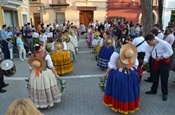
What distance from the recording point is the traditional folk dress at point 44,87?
4.18 meters

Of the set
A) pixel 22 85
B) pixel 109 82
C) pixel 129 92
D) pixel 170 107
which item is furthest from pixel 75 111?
pixel 22 85

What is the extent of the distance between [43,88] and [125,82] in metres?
1.76

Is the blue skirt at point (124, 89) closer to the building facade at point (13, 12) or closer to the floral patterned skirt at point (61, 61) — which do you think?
the floral patterned skirt at point (61, 61)

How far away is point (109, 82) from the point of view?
3980 millimetres

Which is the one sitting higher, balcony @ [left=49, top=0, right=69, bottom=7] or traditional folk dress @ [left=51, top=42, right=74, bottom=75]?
balcony @ [left=49, top=0, right=69, bottom=7]

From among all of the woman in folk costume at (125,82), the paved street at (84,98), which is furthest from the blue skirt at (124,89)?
the paved street at (84,98)

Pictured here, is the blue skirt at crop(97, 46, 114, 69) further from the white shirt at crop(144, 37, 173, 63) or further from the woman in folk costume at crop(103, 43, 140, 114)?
the woman in folk costume at crop(103, 43, 140, 114)

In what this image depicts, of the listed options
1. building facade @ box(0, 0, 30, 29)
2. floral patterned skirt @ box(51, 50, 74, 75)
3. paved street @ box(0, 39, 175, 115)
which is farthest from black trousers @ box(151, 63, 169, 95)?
building facade @ box(0, 0, 30, 29)

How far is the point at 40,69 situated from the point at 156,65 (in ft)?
9.07

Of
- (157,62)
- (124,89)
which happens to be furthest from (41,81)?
(157,62)

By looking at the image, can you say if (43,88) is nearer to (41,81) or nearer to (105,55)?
(41,81)

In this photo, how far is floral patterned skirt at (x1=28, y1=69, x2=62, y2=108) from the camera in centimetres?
417

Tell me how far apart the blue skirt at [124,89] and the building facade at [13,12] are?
34.7 feet

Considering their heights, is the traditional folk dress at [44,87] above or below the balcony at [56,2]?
below
